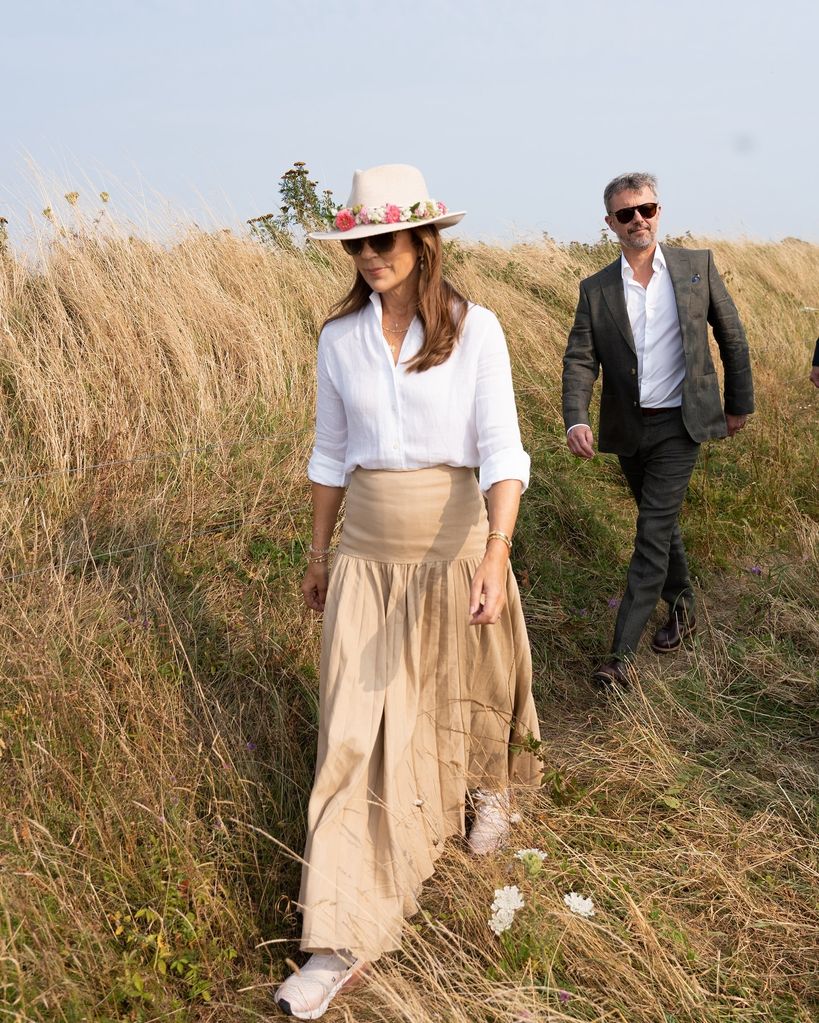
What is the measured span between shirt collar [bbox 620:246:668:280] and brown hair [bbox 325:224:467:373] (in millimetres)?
2035

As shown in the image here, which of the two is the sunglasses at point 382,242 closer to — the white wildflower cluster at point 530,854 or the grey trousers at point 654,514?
the white wildflower cluster at point 530,854

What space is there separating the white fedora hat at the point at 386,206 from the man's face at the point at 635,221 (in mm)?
1861

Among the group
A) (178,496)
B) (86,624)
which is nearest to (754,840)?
(86,624)

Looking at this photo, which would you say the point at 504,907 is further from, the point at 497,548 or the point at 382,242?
the point at 382,242

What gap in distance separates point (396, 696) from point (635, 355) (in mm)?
2329

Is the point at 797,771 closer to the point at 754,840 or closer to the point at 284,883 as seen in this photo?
the point at 754,840

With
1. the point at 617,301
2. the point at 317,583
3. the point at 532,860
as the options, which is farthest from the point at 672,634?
the point at 532,860

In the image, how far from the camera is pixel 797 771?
3668 mm

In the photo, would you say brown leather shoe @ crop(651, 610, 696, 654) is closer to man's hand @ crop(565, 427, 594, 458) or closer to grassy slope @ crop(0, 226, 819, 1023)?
grassy slope @ crop(0, 226, 819, 1023)

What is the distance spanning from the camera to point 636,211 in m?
4.54

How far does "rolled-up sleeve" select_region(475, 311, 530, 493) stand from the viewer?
113 inches

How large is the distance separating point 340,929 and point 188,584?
7.27ft

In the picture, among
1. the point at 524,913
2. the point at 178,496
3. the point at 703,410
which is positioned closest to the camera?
the point at 524,913

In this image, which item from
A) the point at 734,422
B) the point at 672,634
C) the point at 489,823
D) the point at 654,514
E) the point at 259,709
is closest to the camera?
the point at 489,823
